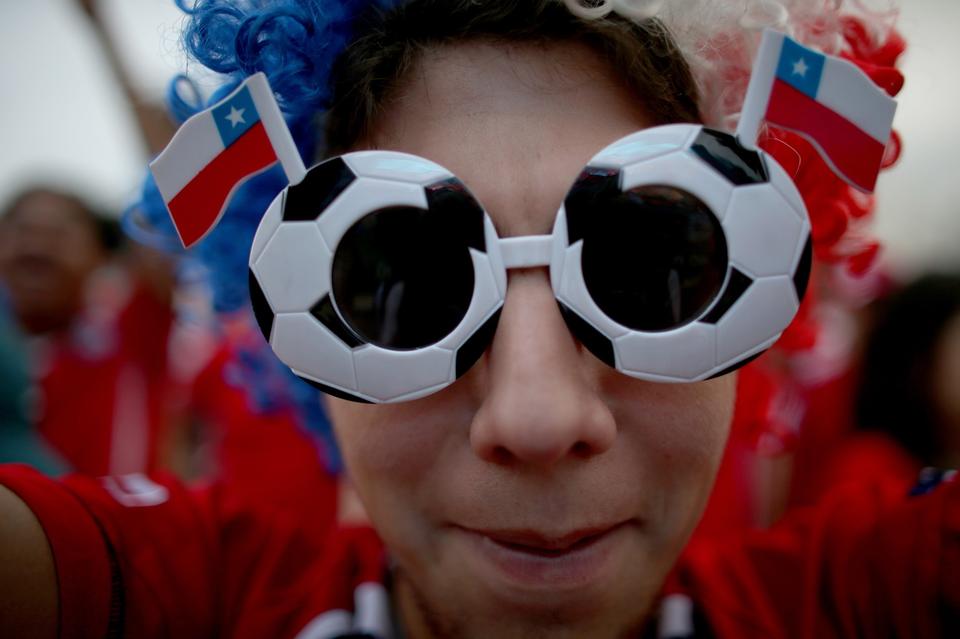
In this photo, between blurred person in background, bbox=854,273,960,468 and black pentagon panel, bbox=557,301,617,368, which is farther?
blurred person in background, bbox=854,273,960,468

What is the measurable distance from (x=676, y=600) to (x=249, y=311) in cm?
123

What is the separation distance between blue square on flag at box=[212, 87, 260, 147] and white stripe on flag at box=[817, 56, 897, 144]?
78 centimetres

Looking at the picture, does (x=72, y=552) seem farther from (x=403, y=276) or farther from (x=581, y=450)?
(x=581, y=450)

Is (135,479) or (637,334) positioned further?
(135,479)

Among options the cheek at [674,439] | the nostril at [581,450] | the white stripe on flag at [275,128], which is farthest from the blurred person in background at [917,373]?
the white stripe on flag at [275,128]

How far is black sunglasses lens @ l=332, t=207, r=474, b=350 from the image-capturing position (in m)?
0.95

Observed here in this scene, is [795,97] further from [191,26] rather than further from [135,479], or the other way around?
[135,479]

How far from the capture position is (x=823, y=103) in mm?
960

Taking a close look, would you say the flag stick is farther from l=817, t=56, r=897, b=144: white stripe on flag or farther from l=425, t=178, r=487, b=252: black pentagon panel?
l=425, t=178, r=487, b=252: black pentagon panel

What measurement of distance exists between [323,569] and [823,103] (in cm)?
122

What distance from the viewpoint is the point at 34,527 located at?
108 cm

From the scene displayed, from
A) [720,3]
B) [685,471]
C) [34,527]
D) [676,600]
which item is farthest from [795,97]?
[34,527]

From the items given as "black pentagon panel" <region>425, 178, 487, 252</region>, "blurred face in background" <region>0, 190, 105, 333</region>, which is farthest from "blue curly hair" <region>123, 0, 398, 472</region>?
"blurred face in background" <region>0, 190, 105, 333</region>

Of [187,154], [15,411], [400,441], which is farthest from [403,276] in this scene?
[15,411]
